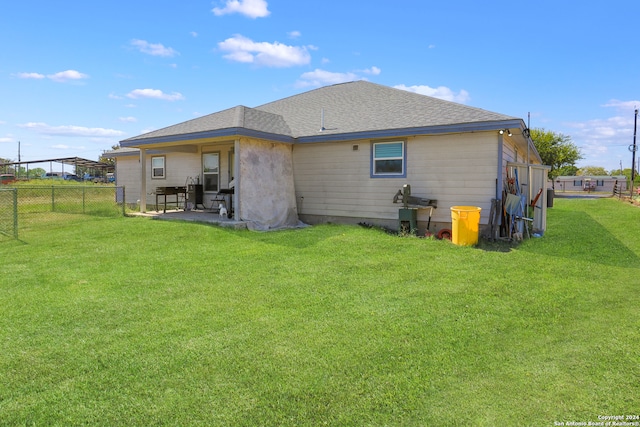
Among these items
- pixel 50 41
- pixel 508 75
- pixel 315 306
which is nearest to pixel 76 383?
pixel 315 306

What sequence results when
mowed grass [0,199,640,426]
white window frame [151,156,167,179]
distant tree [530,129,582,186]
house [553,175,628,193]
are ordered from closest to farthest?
mowed grass [0,199,640,426] < white window frame [151,156,167,179] < distant tree [530,129,582,186] < house [553,175,628,193]

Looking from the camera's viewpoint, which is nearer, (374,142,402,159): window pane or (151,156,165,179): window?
(374,142,402,159): window pane

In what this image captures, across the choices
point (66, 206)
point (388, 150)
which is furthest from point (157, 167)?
point (388, 150)

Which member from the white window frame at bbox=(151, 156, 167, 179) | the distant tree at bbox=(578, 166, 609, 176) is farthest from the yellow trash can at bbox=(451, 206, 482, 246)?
the distant tree at bbox=(578, 166, 609, 176)

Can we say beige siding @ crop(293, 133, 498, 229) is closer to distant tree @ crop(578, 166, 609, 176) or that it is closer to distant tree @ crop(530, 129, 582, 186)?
distant tree @ crop(530, 129, 582, 186)

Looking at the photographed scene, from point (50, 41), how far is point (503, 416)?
47.6 feet

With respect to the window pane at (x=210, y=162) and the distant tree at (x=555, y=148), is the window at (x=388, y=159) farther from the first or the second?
the distant tree at (x=555, y=148)

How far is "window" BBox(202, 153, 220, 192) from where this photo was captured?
41.8 feet

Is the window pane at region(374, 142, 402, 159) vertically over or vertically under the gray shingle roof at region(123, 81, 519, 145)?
under

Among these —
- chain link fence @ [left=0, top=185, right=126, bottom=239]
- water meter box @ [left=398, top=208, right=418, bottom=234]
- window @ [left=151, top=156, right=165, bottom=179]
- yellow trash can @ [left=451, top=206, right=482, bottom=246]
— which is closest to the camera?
yellow trash can @ [left=451, top=206, right=482, bottom=246]

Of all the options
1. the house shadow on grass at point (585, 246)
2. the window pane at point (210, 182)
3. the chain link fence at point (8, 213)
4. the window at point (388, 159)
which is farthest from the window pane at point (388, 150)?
the chain link fence at point (8, 213)

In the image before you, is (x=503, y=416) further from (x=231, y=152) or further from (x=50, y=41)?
(x=50, y=41)

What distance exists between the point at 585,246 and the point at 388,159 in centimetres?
484

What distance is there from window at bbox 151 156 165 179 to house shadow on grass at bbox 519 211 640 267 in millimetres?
12697
